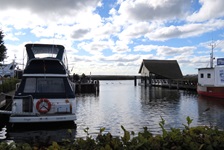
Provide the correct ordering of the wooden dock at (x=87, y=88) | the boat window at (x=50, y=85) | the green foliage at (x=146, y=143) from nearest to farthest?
the green foliage at (x=146, y=143) → the boat window at (x=50, y=85) → the wooden dock at (x=87, y=88)

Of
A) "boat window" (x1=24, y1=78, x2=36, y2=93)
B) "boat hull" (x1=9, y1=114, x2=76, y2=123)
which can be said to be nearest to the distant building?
"boat window" (x1=24, y1=78, x2=36, y2=93)

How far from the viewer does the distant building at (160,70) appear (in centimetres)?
7519

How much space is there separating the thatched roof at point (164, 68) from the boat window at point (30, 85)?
5953 cm

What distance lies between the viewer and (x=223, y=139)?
5031 mm

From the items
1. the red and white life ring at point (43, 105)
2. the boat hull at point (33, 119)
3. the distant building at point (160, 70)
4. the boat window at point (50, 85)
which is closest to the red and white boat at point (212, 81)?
the boat window at point (50, 85)

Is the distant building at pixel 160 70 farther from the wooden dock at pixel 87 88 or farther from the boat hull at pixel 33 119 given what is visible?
the boat hull at pixel 33 119

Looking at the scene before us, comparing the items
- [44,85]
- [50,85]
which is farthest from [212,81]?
[44,85]

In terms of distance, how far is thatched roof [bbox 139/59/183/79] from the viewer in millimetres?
75500

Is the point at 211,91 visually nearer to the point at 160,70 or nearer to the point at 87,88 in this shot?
the point at 87,88

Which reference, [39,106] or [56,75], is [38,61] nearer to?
[56,75]

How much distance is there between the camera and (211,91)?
40.8m

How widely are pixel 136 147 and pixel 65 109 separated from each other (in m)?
12.1

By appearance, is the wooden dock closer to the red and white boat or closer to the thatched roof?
the red and white boat

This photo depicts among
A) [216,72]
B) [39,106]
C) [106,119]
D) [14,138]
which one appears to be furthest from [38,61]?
[216,72]
